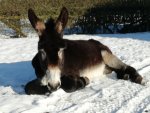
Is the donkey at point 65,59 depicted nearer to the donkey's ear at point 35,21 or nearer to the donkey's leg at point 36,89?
the donkey's ear at point 35,21

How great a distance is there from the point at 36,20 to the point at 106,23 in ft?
41.3

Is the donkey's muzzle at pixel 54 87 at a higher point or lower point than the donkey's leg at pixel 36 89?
higher

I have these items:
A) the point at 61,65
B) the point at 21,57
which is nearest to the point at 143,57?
the point at 21,57

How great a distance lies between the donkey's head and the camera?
617 cm

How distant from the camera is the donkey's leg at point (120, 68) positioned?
7668 millimetres

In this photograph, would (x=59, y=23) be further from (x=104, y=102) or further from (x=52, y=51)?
(x=104, y=102)

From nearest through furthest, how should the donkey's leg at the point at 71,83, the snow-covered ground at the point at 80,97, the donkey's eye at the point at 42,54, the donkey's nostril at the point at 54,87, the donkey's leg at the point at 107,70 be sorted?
the snow-covered ground at the point at 80,97
the donkey's nostril at the point at 54,87
the donkey's eye at the point at 42,54
the donkey's leg at the point at 71,83
the donkey's leg at the point at 107,70

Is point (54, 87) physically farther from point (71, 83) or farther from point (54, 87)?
point (71, 83)

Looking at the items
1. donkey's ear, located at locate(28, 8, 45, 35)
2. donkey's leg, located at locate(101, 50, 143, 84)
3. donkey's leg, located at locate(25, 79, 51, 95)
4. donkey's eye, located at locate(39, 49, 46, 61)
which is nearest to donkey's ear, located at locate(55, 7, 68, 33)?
donkey's ear, located at locate(28, 8, 45, 35)

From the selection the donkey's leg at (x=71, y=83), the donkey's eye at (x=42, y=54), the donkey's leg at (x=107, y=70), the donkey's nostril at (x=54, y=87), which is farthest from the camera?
the donkey's leg at (x=107, y=70)

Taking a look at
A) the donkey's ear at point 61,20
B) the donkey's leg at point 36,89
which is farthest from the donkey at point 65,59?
the donkey's leg at point 36,89

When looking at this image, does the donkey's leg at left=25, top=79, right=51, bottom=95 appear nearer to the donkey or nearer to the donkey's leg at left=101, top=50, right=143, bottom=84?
the donkey

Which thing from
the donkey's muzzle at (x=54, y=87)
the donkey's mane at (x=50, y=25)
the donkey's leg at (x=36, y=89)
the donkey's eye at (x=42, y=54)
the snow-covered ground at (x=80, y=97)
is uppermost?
the donkey's mane at (x=50, y=25)

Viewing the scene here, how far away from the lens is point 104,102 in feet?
20.9
